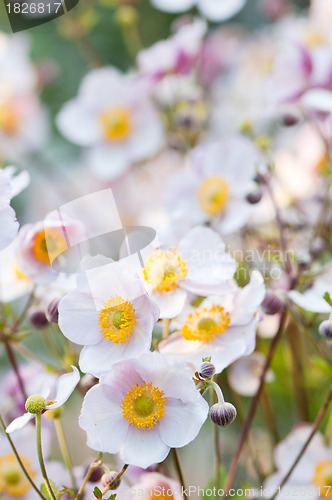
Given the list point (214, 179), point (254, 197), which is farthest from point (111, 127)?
point (254, 197)

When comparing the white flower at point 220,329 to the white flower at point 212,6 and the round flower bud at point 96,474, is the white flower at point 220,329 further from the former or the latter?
the white flower at point 212,6

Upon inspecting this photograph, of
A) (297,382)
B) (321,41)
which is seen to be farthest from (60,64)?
(297,382)

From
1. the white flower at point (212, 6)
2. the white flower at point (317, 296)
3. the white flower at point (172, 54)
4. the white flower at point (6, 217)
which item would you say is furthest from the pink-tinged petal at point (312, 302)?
the white flower at point (212, 6)

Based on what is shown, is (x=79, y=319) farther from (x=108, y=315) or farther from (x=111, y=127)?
(x=111, y=127)

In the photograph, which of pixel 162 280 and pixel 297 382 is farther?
pixel 297 382

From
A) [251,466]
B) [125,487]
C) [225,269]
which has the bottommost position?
[251,466]

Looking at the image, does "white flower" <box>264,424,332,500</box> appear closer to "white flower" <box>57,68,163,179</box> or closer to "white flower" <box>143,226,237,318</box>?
"white flower" <box>143,226,237,318</box>

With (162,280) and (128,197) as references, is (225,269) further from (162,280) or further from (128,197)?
(128,197)
